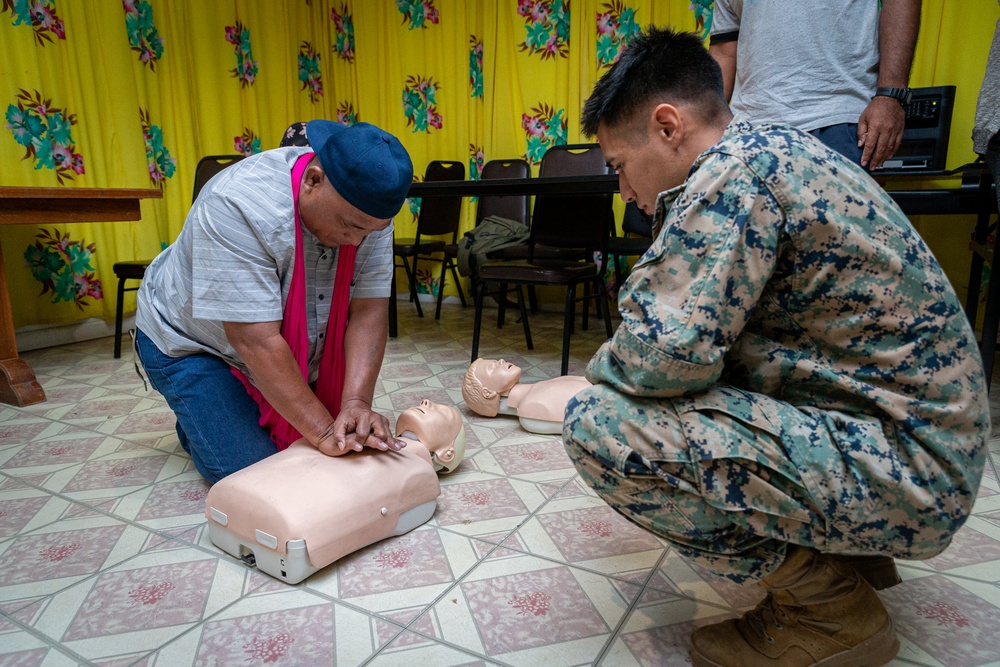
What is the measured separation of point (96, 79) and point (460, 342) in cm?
230

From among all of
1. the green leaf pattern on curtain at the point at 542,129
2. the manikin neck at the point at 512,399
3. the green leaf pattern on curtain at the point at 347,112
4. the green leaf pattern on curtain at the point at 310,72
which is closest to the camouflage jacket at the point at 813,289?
the manikin neck at the point at 512,399

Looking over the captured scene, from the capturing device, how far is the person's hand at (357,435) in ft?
4.09

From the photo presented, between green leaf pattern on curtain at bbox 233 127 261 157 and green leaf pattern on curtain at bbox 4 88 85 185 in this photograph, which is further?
green leaf pattern on curtain at bbox 233 127 261 157

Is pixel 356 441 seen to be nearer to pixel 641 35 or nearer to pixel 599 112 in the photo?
pixel 599 112

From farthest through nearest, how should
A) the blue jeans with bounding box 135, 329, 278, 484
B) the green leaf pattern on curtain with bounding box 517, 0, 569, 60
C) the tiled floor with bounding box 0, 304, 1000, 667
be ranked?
1. the green leaf pattern on curtain with bounding box 517, 0, 569, 60
2. the blue jeans with bounding box 135, 329, 278, 484
3. the tiled floor with bounding box 0, 304, 1000, 667

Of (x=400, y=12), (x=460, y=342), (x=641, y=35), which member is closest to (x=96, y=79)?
(x=400, y=12)

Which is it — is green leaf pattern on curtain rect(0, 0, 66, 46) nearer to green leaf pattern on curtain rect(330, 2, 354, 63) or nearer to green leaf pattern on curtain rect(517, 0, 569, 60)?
green leaf pattern on curtain rect(330, 2, 354, 63)

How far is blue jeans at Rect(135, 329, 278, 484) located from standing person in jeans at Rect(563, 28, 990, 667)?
933mm

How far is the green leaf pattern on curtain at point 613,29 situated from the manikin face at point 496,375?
218 centimetres

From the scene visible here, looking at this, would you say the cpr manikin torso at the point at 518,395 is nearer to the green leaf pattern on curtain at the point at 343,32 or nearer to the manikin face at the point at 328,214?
the manikin face at the point at 328,214

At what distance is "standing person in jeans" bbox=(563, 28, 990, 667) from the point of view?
0.73 metres

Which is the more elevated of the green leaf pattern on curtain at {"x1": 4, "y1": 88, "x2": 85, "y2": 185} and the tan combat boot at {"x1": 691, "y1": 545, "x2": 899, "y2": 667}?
the green leaf pattern on curtain at {"x1": 4, "y1": 88, "x2": 85, "y2": 185}

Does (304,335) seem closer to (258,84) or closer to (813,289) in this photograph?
(813,289)

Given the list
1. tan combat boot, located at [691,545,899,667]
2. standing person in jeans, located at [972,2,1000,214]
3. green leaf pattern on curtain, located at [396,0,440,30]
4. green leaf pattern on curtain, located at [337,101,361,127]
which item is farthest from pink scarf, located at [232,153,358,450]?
green leaf pattern on curtain, located at [337,101,361,127]
